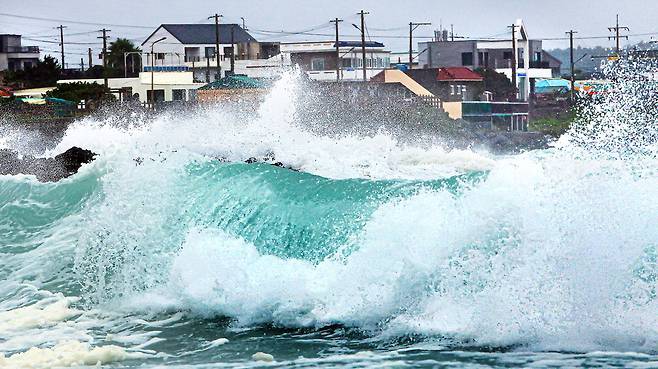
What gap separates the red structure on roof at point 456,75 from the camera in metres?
74.4

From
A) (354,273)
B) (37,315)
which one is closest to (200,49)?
(37,315)

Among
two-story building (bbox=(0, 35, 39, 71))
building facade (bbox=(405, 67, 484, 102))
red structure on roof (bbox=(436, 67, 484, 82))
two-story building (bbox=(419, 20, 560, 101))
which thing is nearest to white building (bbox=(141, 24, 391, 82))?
building facade (bbox=(405, 67, 484, 102))

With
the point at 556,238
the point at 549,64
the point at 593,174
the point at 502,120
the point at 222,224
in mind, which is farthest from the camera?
the point at 549,64

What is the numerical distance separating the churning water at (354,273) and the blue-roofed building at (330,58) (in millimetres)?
60375

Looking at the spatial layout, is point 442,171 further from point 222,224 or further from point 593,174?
point 593,174

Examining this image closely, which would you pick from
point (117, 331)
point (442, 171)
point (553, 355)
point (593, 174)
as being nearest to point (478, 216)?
point (593, 174)

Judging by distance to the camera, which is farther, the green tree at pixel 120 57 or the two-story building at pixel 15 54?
the two-story building at pixel 15 54

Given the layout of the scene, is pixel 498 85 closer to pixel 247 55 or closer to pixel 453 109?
pixel 453 109

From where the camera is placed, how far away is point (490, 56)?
311ft

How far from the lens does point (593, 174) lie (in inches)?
486

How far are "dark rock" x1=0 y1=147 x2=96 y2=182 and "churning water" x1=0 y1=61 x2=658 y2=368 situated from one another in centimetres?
919

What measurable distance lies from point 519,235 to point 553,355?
158cm

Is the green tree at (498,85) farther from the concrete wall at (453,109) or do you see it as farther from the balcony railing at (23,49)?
the balcony railing at (23,49)

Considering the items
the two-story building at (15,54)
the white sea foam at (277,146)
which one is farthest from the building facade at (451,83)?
the two-story building at (15,54)
